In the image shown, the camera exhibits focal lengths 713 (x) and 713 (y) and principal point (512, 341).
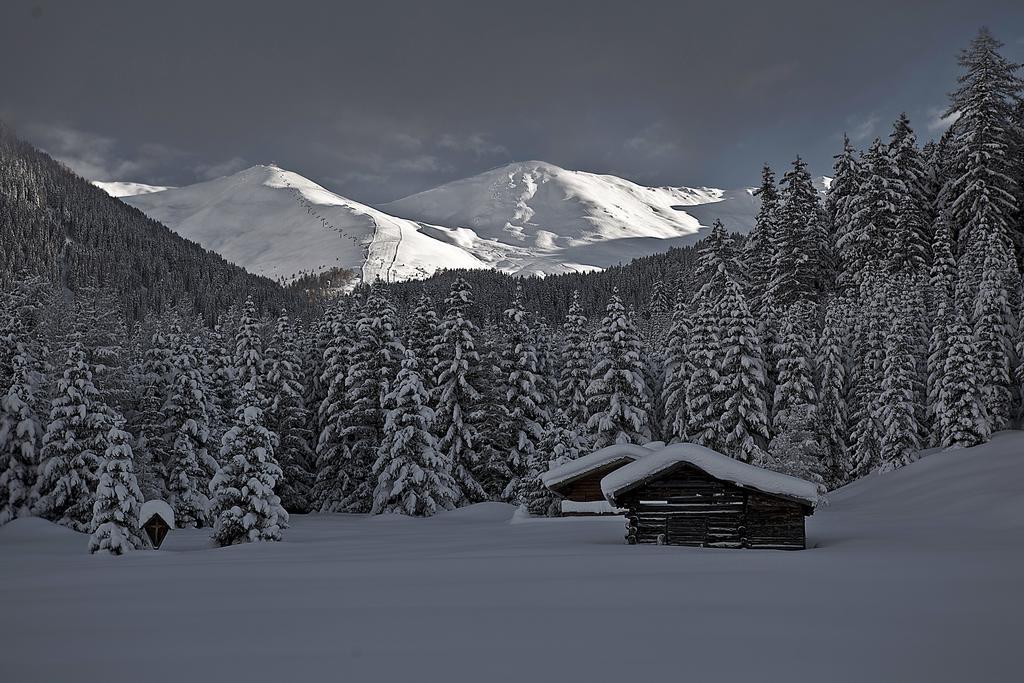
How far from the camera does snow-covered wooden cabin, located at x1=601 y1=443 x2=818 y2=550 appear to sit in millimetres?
21375

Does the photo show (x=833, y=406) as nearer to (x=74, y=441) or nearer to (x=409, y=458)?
(x=409, y=458)

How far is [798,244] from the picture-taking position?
199 feet

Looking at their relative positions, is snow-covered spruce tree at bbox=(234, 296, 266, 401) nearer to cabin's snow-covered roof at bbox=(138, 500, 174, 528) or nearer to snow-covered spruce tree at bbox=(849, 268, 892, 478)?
cabin's snow-covered roof at bbox=(138, 500, 174, 528)

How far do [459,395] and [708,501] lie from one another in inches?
1032

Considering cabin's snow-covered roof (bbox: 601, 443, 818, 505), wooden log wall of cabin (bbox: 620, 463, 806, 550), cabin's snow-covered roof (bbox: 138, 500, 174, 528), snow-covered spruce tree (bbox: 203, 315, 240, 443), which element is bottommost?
cabin's snow-covered roof (bbox: 138, 500, 174, 528)

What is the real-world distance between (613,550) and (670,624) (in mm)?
9666

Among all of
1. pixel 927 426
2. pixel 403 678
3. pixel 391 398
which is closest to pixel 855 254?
pixel 927 426

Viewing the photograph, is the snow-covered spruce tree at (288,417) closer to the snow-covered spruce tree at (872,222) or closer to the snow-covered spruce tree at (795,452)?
the snow-covered spruce tree at (795,452)

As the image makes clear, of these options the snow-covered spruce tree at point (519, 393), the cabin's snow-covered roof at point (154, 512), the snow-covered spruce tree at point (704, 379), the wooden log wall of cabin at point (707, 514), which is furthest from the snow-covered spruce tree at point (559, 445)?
the cabin's snow-covered roof at point (154, 512)

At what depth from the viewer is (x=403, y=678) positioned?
862 centimetres

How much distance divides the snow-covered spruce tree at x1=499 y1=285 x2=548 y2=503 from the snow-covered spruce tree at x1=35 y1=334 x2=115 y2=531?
75.9 feet

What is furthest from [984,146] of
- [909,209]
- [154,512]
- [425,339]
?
[154,512]

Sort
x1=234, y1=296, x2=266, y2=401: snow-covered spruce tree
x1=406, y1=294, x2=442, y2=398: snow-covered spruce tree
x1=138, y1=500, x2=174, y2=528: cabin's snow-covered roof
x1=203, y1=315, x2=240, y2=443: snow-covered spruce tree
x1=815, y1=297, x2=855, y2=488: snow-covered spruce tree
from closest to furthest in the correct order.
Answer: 1. x1=138, y1=500, x2=174, y2=528: cabin's snow-covered roof
2. x1=815, y1=297, x2=855, y2=488: snow-covered spruce tree
3. x1=203, y1=315, x2=240, y2=443: snow-covered spruce tree
4. x1=406, y1=294, x2=442, y2=398: snow-covered spruce tree
5. x1=234, y1=296, x2=266, y2=401: snow-covered spruce tree

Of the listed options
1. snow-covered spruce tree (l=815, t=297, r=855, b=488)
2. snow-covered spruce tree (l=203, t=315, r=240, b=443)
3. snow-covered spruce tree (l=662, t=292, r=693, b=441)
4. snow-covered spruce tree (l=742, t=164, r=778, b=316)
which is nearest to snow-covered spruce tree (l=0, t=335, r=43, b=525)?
snow-covered spruce tree (l=203, t=315, r=240, b=443)
